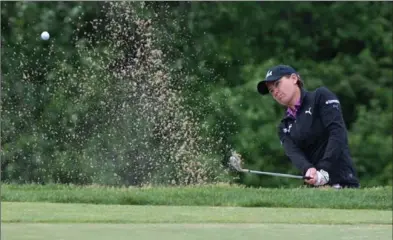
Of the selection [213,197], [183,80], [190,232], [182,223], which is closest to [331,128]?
[190,232]

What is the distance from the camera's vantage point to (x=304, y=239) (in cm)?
541

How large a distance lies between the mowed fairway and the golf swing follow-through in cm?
59

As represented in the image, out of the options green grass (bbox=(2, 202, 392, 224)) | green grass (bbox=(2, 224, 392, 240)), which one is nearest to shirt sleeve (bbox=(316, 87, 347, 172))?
green grass (bbox=(2, 224, 392, 240))

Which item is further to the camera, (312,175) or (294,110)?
(294,110)

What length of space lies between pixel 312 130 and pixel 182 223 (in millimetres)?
1798

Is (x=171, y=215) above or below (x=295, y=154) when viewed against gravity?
below

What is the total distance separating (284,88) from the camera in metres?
4.88

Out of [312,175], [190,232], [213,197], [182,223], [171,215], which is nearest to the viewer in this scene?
[312,175]

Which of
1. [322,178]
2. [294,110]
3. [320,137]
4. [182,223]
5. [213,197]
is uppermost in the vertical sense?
[294,110]

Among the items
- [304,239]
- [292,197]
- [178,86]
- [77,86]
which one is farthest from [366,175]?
[304,239]

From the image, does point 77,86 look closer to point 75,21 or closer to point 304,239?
point 75,21

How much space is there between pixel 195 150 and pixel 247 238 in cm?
→ 898

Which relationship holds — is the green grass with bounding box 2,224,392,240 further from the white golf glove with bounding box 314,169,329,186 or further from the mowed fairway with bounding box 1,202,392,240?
the white golf glove with bounding box 314,169,329,186

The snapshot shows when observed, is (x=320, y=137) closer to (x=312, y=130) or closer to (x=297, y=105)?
(x=312, y=130)
